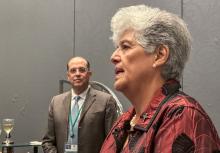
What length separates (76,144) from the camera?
12.1ft

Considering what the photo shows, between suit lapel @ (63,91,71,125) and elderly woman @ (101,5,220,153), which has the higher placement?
elderly woman @ (101,5,220,153)

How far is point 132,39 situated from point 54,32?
13.6 ft

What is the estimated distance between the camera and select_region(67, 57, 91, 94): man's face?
3898mm

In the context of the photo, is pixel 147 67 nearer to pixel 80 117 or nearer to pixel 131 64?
pixel 131 64

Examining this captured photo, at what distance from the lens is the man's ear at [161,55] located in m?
1.47

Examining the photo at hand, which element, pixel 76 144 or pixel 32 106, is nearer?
pixel 76 144

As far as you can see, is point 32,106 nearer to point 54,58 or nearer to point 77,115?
point 54,58

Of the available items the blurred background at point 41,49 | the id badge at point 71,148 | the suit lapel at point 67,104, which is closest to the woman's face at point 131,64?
the id badge at point 71,148

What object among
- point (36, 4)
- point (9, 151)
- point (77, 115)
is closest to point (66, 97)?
point (77, 115)

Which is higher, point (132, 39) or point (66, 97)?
point (132, 39)

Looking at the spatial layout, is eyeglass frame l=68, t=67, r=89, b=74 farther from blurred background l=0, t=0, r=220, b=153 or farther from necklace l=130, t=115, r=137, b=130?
necklace l=130, t=115, r=137, b=130

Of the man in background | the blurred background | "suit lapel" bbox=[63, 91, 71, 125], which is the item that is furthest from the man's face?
the blurred background

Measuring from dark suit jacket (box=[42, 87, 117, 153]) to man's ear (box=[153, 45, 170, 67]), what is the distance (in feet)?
7.53

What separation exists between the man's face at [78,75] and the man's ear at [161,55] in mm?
2455
